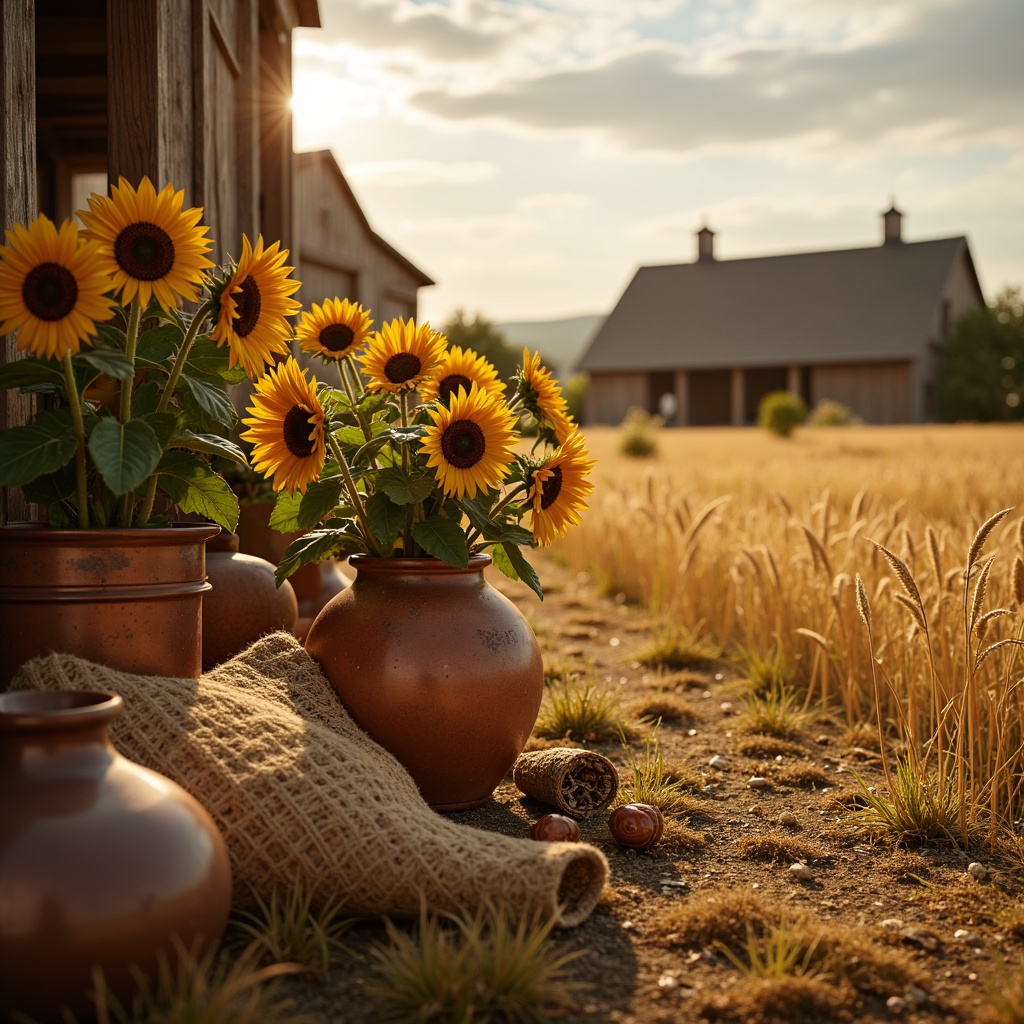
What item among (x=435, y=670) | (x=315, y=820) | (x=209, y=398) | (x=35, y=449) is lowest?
(x=315, y=820)

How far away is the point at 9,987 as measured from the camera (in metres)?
1.40

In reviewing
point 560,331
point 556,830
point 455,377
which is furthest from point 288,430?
point 560,331

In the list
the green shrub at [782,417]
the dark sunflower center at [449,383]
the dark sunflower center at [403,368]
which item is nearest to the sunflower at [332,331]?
the dark sunflower center at [403,368]

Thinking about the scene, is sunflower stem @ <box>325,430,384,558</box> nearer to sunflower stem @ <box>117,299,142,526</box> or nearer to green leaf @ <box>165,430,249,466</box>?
green leaf @ <box>165,430,249,466</box>

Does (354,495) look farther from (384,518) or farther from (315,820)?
(315,820)

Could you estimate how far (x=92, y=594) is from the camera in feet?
6.60

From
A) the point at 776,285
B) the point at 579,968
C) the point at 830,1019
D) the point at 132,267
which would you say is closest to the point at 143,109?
the point at 132,267

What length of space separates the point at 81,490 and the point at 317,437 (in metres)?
0.50

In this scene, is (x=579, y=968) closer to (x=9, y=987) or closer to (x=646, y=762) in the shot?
(x=9, y=987)

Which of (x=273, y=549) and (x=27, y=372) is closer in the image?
(x=27, y=372)

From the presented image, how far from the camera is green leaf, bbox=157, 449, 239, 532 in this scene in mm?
2262

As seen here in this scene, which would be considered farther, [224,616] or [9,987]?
[224,616]

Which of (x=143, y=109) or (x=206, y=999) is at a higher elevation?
(x=143, y=109)

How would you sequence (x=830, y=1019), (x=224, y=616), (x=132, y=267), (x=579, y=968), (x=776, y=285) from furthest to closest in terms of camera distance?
1. (x=776, y=285)
2. (x=224, y=616)
3. (x=132, y=267)
4. (x=579, y=968)
5. (x=830, y=1019)
